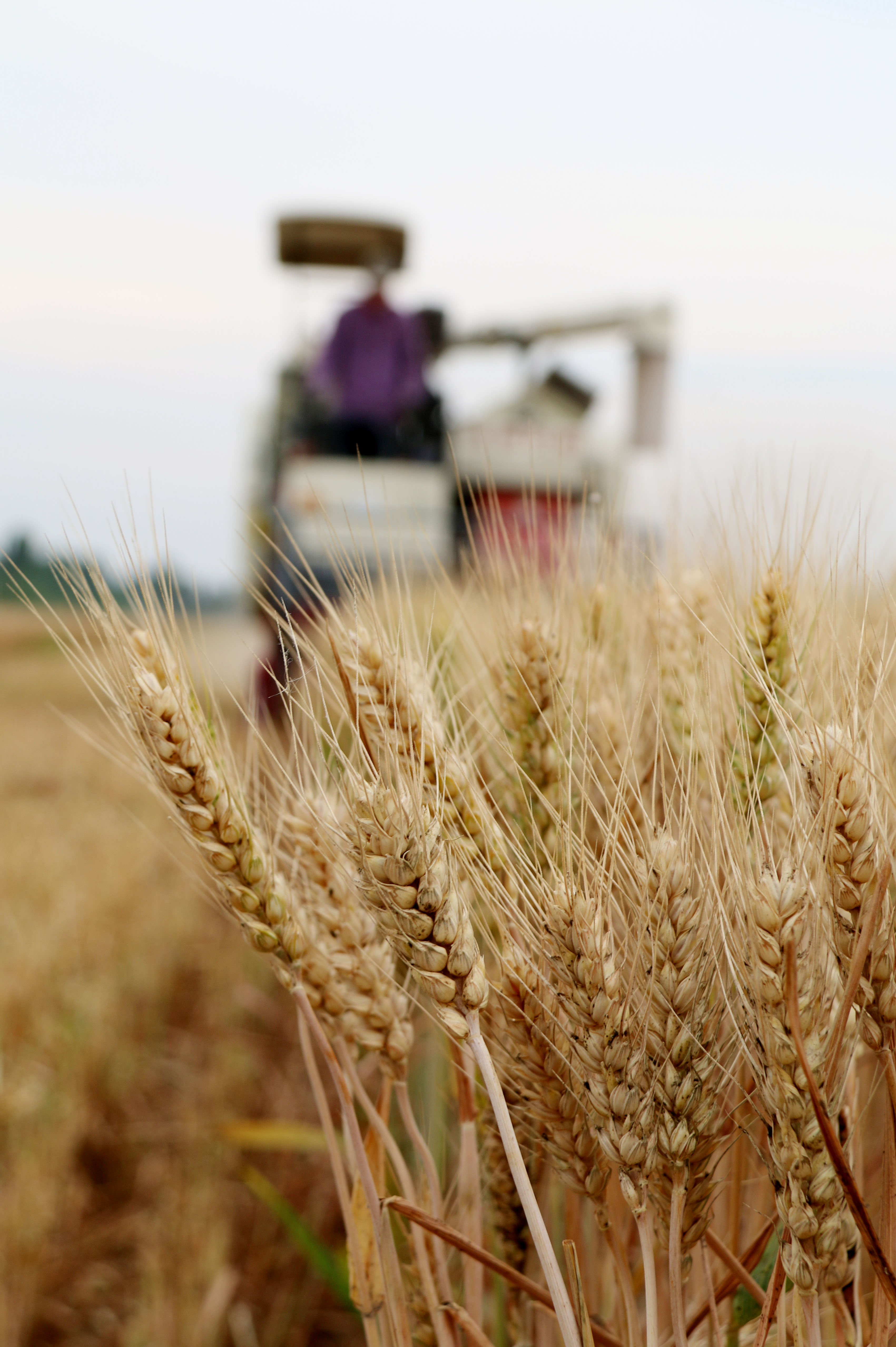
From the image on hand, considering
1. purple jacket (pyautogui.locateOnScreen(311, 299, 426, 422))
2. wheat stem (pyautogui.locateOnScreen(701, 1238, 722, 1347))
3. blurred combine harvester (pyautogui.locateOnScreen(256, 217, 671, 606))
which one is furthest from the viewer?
purple jacket (pyautogui.locateOnScreen(311, 299, 426, 422))

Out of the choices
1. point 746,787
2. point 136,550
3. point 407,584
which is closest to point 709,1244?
point 746,787

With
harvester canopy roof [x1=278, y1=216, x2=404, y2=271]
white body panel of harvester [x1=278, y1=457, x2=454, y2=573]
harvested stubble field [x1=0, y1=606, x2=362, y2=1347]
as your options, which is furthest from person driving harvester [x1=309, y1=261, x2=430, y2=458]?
harvested stubble field [x1=0, y1=606, x2=362, y2=1347]

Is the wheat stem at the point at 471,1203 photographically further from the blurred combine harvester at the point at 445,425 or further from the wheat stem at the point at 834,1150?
the blurred combine harvester at the point at 445,425

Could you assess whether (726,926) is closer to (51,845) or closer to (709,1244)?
(709,1244)

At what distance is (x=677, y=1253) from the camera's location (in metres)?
0.43

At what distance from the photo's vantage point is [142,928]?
267 centimetres

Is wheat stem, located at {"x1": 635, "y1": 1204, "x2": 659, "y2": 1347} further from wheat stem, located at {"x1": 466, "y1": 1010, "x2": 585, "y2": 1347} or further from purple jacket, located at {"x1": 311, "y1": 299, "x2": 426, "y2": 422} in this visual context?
purple jacket, located at {"x1": 311, "y1": 299, "x2": 426, "y2": 422}

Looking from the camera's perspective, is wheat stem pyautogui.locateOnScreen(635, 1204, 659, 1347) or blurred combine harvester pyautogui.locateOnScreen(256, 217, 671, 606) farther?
blurred combine harvester pyautogui.locateOnScreen(256, 217, 671, 606)

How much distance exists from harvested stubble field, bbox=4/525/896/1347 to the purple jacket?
4252 mm

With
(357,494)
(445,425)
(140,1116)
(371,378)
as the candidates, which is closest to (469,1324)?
(140,1116)

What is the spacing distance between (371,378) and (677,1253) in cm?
483

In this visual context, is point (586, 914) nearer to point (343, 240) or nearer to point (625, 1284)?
point (625, 1284)

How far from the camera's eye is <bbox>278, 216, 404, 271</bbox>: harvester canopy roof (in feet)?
17.0

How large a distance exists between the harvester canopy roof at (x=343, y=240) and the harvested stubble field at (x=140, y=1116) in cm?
366
